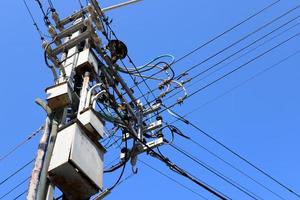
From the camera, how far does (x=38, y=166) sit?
518 centimetres

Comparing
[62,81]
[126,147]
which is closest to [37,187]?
[62,81]

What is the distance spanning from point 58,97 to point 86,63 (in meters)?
1.12

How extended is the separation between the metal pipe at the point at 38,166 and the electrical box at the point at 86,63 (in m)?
1.44

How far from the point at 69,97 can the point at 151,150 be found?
80.4 inches

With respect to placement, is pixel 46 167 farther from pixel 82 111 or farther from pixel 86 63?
pixel 86 63

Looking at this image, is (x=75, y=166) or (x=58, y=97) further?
(x=58, y=97)

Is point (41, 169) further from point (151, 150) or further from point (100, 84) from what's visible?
point (151, 150)

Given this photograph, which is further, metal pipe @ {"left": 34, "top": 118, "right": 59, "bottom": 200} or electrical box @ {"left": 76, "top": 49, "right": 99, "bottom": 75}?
electrical box @ {"left": 76, "top": 49, "right": 99, "bottom": 75}

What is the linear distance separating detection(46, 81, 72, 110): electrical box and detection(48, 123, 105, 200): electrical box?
1.46 ft

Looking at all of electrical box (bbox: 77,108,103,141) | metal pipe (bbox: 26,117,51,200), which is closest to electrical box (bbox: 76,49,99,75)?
electrical box (bbox: 77,108,103,141)

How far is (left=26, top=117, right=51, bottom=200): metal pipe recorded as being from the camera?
491 centimetres

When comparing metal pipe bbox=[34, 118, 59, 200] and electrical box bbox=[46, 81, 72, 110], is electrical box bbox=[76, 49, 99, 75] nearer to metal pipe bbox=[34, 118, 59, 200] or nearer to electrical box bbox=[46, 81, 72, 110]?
electrical box bbox=[46, 81, 72, 110]

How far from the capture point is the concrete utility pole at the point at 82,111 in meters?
5.31

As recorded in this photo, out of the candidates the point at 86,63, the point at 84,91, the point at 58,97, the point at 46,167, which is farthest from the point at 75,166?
the point at 86,63
